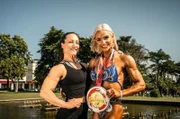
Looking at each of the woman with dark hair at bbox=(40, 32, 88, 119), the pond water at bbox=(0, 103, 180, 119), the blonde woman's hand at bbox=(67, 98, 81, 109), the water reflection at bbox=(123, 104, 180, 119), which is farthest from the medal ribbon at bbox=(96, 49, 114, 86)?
the pond water at bbox=(0, 103, 180, 119)

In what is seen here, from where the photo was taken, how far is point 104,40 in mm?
3875

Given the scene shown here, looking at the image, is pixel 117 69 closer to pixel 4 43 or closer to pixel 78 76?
pixel 78 76

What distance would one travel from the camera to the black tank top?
379 cm

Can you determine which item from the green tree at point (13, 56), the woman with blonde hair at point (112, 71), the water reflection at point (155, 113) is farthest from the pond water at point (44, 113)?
the green tree at point (13, 56)

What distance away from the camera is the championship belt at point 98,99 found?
10.9ft

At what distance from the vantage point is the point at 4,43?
5978cm

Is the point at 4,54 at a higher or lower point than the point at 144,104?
higher

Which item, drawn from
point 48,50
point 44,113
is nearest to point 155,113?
point 44,113

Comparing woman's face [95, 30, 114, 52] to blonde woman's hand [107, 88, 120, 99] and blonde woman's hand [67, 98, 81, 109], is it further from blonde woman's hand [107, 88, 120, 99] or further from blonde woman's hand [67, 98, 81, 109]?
blonde woman's hand [67, 98, 81, 109]

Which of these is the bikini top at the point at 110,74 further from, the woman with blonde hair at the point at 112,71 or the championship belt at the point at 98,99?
the championship belt at the point at 98,99

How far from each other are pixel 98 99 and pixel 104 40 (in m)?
1.05

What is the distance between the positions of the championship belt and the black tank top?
45 cm

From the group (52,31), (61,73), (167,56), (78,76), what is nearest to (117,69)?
(78,76)

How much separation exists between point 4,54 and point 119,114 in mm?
58989
